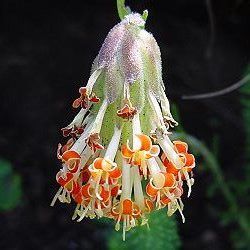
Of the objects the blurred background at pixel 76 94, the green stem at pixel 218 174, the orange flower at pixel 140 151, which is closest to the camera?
the orange flower at pixel 140 151

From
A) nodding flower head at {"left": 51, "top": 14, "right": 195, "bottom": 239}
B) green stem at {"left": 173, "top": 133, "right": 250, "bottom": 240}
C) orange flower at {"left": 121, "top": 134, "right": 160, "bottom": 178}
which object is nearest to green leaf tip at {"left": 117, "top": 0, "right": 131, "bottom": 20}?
nodding flower head at {"left": 51, "top": 14, "right": 195, "bottom": 239}

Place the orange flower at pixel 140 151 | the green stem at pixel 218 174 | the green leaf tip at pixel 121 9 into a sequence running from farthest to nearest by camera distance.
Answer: the green stem at pixel 218 174 < the green leaf tip at pixel 121 9 < the orange flower at pixel 140 151

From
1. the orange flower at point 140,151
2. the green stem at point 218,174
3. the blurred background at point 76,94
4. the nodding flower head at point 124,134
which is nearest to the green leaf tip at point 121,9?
the nodding flower head at point 124,134

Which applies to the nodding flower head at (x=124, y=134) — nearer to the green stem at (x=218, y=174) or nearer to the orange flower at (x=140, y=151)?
the orange flower at (x=140, y=151)

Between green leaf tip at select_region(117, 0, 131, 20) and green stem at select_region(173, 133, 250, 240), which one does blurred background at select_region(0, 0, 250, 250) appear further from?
green leaf tip at select_region(117, 0, 131, 20)

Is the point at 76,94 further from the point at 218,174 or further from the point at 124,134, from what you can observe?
the point at 124,134

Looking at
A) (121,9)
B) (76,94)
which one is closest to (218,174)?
(76,94)
